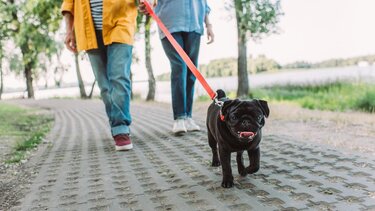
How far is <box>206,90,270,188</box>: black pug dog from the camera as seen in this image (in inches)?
87.0

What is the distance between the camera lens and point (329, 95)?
13117 millimetres

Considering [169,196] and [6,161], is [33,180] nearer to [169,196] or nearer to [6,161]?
[6,161]

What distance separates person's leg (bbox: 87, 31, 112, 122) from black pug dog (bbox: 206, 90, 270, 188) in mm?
1891

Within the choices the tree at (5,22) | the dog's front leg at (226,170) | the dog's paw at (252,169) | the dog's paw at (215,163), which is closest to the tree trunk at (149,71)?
the tree at (5,22)

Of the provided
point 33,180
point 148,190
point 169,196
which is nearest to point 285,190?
point 169,196

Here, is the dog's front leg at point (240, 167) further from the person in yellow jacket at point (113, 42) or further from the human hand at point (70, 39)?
the human hand at point (70, 39)

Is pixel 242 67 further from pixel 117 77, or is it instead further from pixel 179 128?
pixel 117 77

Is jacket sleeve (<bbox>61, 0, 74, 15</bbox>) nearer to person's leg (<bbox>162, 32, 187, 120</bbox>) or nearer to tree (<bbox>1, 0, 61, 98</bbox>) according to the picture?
person's leg (<bbox>162, 32, 187, 120</bbox>)

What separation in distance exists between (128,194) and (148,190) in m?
0.13

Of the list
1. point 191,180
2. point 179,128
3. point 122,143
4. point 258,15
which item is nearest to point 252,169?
point 191,180

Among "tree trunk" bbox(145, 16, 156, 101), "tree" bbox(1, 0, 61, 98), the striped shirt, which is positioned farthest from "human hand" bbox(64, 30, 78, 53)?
"tree trunk" bbox(145, 16, 156, 101)

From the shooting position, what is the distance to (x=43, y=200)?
8.57 feet

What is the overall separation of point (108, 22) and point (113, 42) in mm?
193

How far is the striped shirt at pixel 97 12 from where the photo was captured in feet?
13.7
